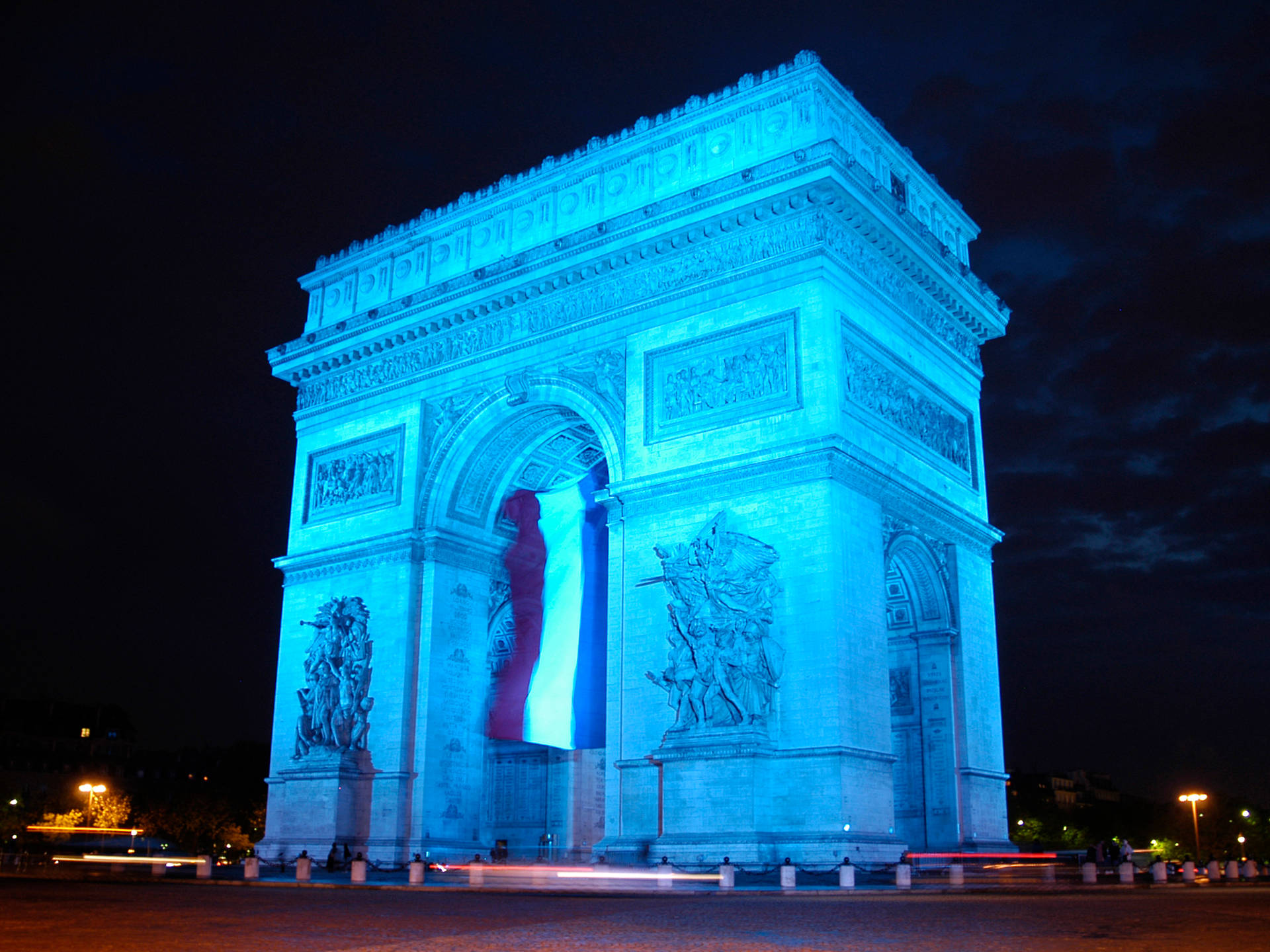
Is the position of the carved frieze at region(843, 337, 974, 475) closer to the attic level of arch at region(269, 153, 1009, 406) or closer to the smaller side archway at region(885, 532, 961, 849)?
the attic level of arch at region(269, 153, 1009, 406)

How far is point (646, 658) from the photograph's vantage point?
25.5 meters

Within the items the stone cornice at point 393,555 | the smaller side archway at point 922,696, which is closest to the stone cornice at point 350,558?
the stone cornice at point 393,555

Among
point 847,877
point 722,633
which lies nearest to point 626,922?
point 847,877

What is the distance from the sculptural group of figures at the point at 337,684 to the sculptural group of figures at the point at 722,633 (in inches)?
347

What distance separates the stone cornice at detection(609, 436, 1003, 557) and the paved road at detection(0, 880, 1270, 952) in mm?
8592

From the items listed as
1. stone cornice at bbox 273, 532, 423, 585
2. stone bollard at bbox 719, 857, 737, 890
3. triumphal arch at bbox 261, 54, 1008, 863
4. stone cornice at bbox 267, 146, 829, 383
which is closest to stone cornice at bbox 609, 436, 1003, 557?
triumphal arch at bbox 261, 54, 1008, 863

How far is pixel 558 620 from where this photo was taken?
3133 cm

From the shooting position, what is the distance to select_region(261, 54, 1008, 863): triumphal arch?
77.7 feet

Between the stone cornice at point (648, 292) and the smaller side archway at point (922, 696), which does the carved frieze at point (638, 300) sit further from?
the smaller side archway at point (922, 696)

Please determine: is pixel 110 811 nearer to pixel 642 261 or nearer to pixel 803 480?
pixel 642 261

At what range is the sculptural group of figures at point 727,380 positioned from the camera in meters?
25.6

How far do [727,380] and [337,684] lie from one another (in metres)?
12.6

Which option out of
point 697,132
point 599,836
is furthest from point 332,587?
point 697,132

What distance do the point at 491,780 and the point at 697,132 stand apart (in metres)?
16.8
